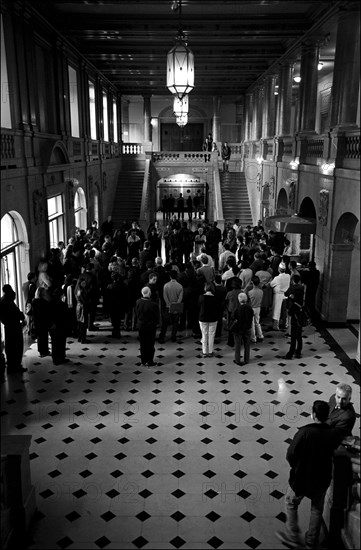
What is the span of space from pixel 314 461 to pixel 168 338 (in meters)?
6.48

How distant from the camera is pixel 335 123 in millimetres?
11984

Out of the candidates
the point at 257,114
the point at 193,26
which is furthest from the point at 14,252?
the point at 257,114

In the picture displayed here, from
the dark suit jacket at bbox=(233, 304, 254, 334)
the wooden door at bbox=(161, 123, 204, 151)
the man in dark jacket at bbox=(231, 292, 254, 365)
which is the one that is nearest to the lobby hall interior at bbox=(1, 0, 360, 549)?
the man in dark jacket at bbox=(231, 292, 254, 365)

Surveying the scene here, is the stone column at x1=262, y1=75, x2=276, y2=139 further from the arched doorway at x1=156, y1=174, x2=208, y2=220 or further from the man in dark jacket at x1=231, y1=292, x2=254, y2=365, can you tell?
the man in dark jacket at x1=231, y1=292, x2=254, y2=365

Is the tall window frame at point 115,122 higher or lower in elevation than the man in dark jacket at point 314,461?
higher

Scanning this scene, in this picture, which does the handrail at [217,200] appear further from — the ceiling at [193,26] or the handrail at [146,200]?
the ceiling at [193,26]

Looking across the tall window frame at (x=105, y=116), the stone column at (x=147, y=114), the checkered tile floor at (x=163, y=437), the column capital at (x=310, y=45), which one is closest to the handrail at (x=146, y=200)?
the stone column at (x=147, y=114)

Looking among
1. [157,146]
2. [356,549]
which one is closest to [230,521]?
[356,549]

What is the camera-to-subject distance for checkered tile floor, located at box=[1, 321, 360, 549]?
5.75 metres

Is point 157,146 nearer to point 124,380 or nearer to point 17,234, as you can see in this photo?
point 17,234

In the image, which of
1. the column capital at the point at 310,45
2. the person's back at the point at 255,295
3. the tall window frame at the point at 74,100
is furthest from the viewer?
the tall window frame at the point at 74,100

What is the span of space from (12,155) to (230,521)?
8.42m

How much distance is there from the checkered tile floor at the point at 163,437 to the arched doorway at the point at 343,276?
144 cm

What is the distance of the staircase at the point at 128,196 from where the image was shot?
2547 centimetres
